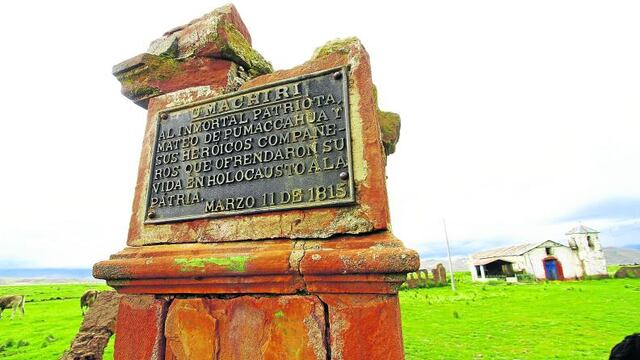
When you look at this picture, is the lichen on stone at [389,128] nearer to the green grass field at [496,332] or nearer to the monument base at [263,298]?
the monument base at [263,298]

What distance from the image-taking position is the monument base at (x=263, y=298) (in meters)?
1.82

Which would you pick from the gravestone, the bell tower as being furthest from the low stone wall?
the gravestone

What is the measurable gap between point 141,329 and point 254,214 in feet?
3.77

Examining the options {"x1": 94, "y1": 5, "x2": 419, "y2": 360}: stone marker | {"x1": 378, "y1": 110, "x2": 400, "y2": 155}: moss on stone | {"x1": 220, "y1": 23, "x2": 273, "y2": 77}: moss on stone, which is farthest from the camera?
{"x1": 378, "y1": 110, "x2": 400, "y2": 155}: moss on stone

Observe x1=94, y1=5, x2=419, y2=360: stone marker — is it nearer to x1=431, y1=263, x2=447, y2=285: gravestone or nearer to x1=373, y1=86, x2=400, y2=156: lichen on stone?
x1=373, y1=86, x2=400, y2=156: lichen on stone

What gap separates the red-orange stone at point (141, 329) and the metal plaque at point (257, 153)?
2.13 feet

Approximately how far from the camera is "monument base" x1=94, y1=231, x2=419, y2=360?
1819 mm

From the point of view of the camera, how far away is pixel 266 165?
99.8 inches

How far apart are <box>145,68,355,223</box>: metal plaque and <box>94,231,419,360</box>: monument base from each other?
319 mm

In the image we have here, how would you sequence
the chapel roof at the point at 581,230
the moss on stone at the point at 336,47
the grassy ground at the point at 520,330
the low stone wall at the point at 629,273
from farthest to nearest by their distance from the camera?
the chapel roof at the point at 581,230 < the low stone wall at the point at 629,273 < the grassy ground at the point at 520,330 < the moss on stone at the point at 336,47

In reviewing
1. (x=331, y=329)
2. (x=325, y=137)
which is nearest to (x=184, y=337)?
(x=331, y=329)

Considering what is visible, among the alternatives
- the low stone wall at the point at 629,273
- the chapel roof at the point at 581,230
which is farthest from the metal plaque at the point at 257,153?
the low stone wall at the point at 629,273

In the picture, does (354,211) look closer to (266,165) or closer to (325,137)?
(325,137)

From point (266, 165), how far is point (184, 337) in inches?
52.5
